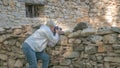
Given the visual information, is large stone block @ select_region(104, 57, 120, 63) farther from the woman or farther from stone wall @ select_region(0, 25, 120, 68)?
the woman

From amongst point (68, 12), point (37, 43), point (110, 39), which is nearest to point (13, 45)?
point (37, 43)

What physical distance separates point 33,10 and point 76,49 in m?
4.51

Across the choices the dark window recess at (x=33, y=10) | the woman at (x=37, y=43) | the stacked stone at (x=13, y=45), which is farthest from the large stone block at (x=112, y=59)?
the dark window recess at (x=33, y=10)

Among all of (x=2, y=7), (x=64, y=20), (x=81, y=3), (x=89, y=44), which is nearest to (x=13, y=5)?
(x=2, y=7)

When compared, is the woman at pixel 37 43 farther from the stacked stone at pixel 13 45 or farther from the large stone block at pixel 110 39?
the large stone block at pixel 110 39

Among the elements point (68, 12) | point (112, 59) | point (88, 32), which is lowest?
point (112, 59)

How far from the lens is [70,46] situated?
500 cm

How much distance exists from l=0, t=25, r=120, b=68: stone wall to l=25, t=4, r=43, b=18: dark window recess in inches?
136

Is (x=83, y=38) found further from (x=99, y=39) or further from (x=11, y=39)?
(x=11, y=39)

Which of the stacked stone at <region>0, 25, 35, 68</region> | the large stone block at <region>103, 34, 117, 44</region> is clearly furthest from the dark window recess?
the large stone block at <region>103, 34, 117, 44</region>

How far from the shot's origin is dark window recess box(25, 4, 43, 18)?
901cm

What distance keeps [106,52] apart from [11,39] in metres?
1.91

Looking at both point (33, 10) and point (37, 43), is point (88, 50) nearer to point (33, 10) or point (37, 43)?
point (37, 43)

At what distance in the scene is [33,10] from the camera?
917cm
